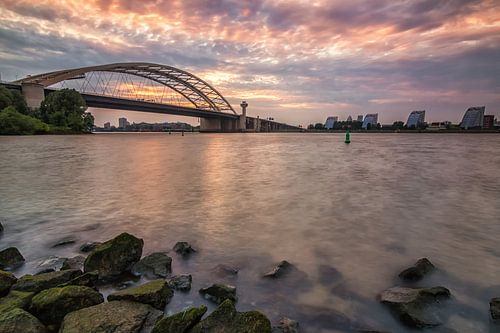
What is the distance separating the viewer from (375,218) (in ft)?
27.3

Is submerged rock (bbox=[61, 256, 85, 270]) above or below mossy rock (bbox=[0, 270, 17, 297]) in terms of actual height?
below

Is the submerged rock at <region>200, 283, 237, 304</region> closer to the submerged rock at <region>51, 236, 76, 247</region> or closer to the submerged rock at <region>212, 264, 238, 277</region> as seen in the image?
the submerged rock at <region>212, 264, 238, 277</region>

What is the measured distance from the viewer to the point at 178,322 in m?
3.17

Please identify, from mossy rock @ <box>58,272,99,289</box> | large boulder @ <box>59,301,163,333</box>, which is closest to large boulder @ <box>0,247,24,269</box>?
mossy rock @ <box>58,272,99,289</box>

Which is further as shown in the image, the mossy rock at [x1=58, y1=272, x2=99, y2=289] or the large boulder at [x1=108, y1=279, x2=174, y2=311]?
the mossy rock at [x1=58, y1=272, x2=99, y2=289]

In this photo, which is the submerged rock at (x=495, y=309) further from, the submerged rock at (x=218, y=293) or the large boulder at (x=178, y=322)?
the large boulder at (x=178, y=322)

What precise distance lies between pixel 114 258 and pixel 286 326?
2.85 meters

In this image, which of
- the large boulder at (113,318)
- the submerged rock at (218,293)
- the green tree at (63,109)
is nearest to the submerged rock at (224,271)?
the submerged rock at (218,293)

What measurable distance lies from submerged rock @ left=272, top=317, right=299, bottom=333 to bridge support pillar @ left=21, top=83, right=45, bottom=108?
81064 millimetres

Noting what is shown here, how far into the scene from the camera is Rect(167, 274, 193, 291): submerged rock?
436cm

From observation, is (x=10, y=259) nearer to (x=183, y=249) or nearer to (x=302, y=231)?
(x=183, y=249)

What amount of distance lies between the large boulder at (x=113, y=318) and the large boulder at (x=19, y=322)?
258 millimetres

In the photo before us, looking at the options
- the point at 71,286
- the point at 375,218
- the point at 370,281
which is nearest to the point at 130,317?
the point at 71,286

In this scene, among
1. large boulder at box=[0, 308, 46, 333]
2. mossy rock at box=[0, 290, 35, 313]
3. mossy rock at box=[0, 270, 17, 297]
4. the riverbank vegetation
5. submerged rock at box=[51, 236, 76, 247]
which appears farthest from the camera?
the riverbank vegetation
